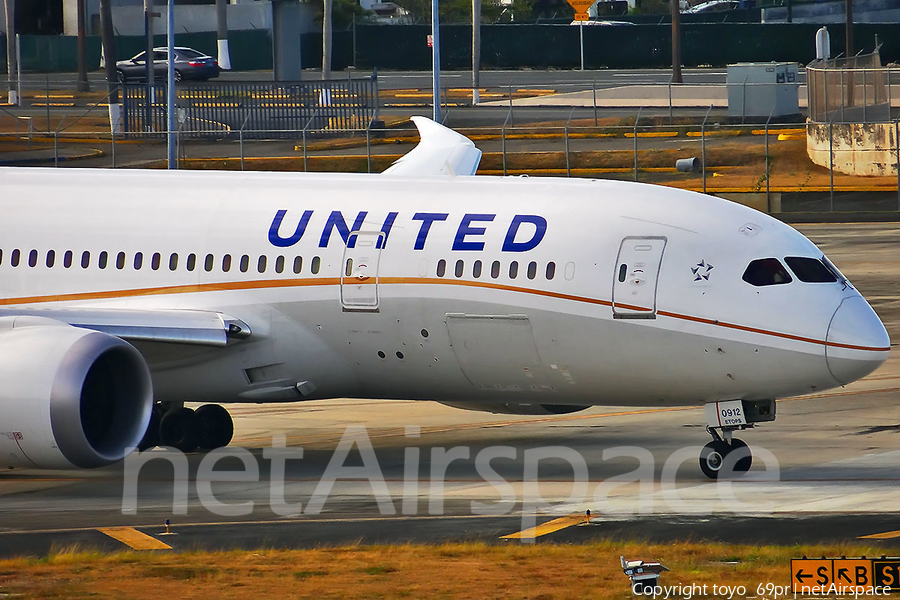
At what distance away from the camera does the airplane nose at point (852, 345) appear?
21688 mm

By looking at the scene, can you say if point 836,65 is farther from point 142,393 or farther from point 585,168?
point 142,393

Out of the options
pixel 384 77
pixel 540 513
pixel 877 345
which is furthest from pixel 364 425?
pixel 384 77

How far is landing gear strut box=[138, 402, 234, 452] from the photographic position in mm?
26844

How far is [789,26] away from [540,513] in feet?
292

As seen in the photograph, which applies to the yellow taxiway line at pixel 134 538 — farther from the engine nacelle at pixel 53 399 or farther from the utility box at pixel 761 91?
the utility box at pixel 761 91

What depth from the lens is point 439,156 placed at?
3188 cm

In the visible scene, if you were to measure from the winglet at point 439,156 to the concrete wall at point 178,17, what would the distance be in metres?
90.5

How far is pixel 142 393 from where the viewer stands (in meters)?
23.2

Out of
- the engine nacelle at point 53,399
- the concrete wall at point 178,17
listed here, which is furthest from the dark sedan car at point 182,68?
the engine nacelle at point 53,399

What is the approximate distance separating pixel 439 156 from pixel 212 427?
7.81 meters

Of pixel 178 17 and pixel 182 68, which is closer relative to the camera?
pixel 182 68

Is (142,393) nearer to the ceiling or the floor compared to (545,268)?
nearer to the floor

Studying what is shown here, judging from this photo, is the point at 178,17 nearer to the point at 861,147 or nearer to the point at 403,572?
the point at 861,147

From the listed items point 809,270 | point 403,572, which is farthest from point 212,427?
point 809,270
